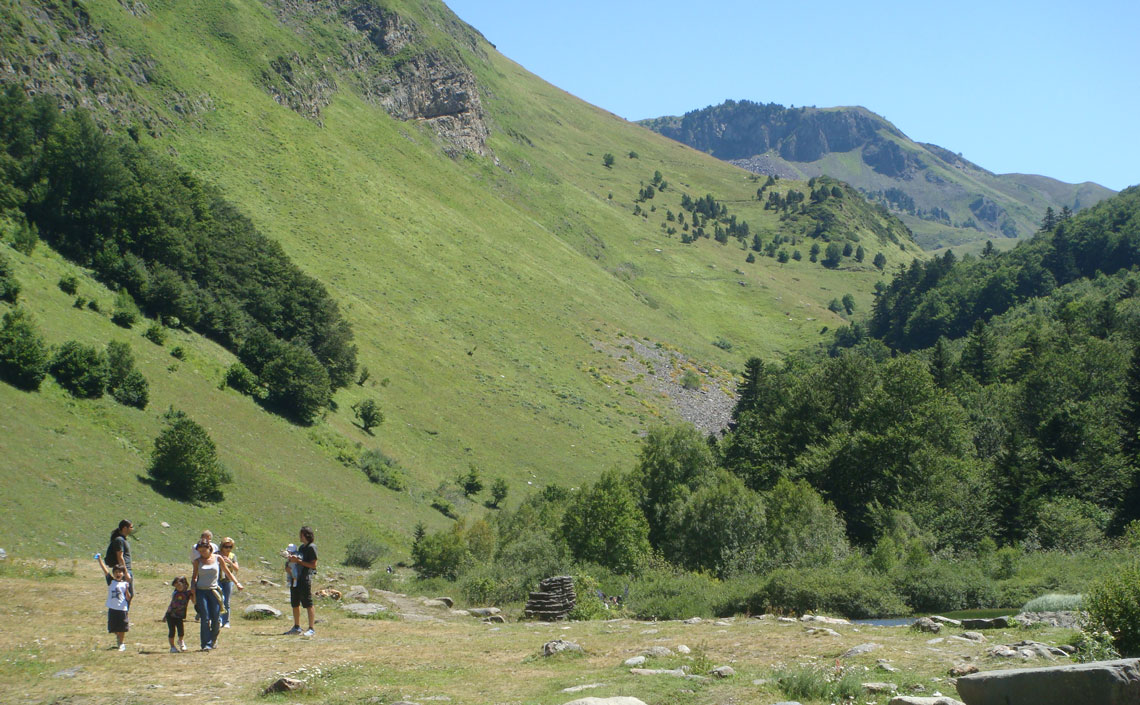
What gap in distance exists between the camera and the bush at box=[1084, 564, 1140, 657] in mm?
12508

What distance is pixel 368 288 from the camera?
96.8 meters

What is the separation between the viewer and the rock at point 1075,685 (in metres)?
9.35

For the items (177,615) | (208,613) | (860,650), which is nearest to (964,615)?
(860,650)

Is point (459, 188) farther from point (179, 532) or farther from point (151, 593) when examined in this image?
point (151, 593)

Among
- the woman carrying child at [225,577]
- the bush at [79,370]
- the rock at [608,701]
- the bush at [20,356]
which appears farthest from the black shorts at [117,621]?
the bush at [79,370]

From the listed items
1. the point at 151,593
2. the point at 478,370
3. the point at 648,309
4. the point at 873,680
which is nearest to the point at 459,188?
the point at 648,309

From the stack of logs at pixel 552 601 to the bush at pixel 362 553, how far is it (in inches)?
841

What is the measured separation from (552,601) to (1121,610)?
16806mm

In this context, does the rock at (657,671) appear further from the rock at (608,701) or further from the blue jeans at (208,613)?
the blue jeans at (208,613)

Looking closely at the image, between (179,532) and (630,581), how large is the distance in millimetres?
22535

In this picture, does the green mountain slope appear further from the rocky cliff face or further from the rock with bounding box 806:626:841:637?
the rock with bounding box 806:626:841:637

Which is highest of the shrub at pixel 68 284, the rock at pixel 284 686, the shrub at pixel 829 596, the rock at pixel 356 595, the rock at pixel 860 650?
the shrub at pixel 68 284

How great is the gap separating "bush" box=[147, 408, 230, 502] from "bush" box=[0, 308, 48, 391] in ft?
22.1

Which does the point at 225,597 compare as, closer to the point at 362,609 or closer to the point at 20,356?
the point at 362,609
